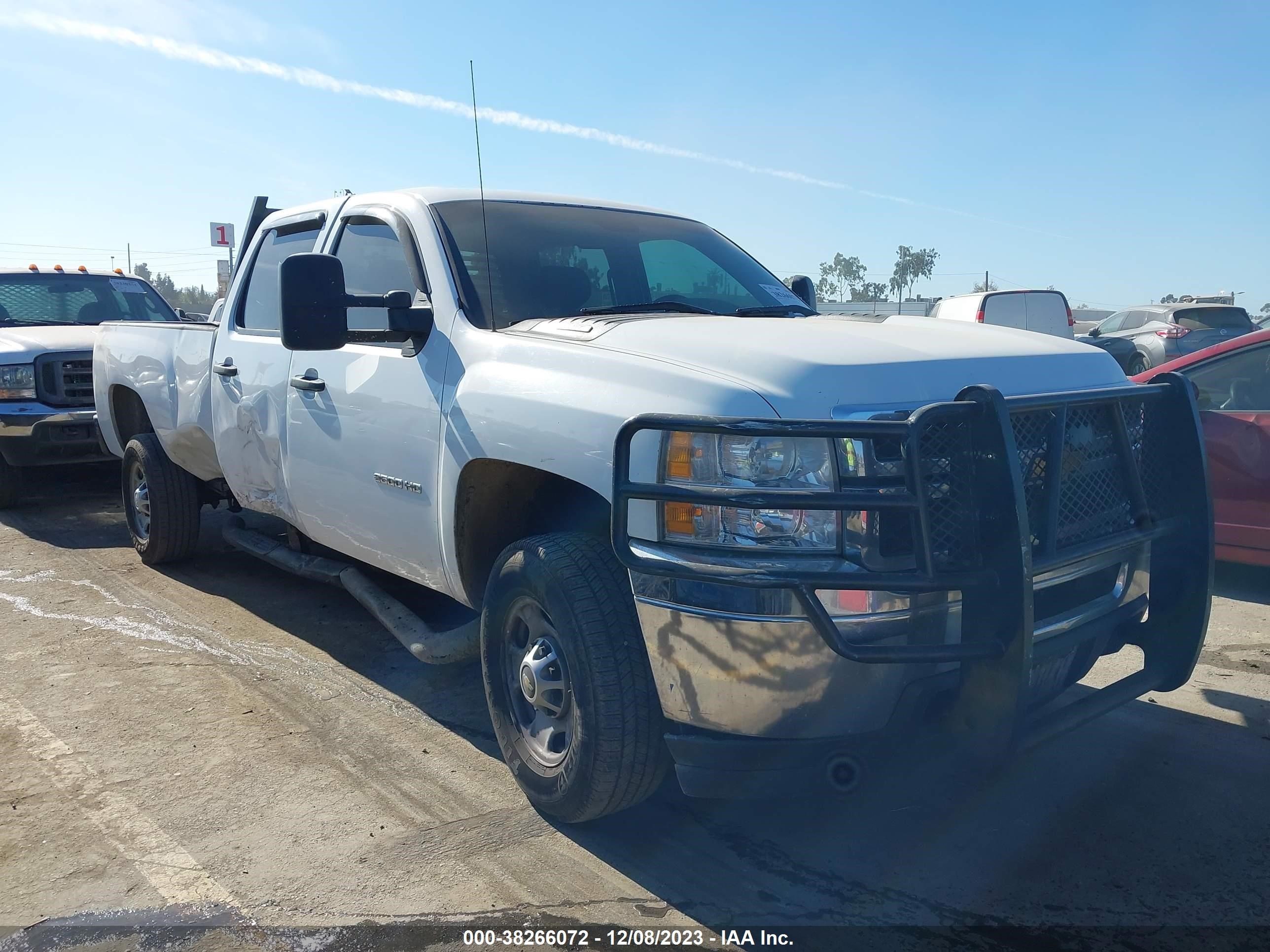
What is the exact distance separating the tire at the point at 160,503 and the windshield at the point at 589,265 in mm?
2927

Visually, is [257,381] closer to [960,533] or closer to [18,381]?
[960,533]

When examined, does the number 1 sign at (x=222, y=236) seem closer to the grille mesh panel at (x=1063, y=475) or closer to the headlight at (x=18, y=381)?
the headlight at (x=18, y=381)

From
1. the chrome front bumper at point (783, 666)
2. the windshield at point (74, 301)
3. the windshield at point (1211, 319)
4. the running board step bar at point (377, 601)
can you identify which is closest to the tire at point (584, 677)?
the chrome front bumper at point (783, 666)

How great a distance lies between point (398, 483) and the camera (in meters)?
3.60

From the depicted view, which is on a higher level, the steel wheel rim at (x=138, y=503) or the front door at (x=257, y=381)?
the front door at (x=257, y=381)

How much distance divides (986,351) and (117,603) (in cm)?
459

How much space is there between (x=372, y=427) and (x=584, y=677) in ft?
4.74

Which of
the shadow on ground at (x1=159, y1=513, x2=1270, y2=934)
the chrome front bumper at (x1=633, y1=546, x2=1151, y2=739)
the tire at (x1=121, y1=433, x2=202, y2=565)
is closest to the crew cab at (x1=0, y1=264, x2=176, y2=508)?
the tire at (x1=121, y1=433, x2=202, y2=565)

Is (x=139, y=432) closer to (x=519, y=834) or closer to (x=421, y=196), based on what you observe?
(x=421, y=196)

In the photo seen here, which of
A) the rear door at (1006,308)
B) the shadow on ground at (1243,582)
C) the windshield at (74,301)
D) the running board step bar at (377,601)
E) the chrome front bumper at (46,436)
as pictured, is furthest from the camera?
the rear door at (1006,308)

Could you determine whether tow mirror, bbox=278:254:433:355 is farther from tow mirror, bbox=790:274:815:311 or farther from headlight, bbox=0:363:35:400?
headlight, bbox=0:363:35:400

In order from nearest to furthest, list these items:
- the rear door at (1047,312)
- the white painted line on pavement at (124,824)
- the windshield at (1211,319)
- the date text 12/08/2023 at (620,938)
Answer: the date text 12/08/2023 at (620,938) < the white painted line on pavement at (124,824) < the rear door at (1047,312) < the windshield at (1211,319)

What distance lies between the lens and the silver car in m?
17.2

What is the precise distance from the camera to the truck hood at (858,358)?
2.52 metres
